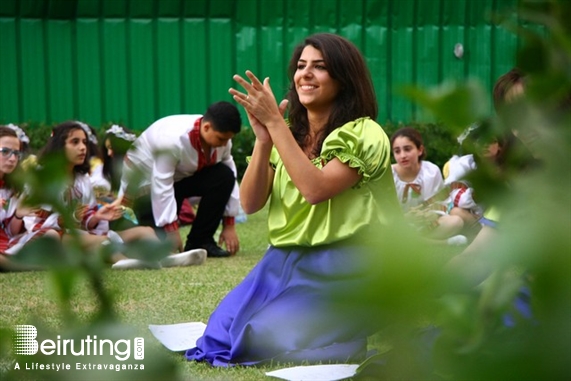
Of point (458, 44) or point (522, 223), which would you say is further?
point (458, 44)

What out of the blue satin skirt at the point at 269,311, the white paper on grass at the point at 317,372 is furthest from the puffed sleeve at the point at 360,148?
the white paper on grass at the point at 317,372

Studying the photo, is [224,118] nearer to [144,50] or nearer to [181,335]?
[181,335]

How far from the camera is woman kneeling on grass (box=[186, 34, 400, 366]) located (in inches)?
152

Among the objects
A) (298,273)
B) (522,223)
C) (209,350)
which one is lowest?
(209,350)

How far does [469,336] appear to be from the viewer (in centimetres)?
57

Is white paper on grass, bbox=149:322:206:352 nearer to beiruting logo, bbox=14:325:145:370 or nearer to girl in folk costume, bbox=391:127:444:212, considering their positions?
beiruting logo, bbox=14:325:145:370

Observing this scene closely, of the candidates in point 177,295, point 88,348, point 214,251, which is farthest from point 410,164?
point 88,348

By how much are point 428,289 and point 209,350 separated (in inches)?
141

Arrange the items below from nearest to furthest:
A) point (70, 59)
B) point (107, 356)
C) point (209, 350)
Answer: point (107, 356)
point (209, 350)
point (70, 59)

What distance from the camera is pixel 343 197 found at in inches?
160

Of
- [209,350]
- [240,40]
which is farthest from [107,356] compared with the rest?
[240,40]

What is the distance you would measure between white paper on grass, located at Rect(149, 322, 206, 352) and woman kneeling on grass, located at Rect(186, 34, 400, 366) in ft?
0.28

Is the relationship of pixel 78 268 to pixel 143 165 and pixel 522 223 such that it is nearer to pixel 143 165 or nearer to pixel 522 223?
pixel 143 165

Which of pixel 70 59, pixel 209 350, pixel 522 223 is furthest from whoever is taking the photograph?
pixel 70 59
